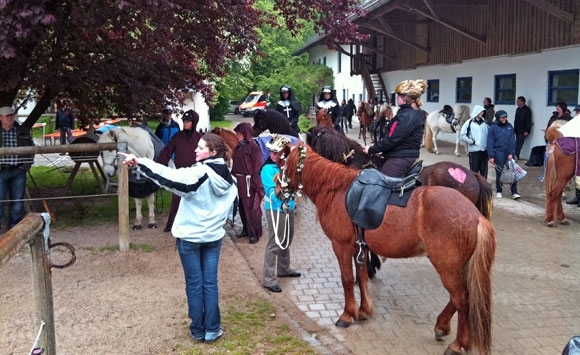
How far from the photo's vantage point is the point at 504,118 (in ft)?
35.1

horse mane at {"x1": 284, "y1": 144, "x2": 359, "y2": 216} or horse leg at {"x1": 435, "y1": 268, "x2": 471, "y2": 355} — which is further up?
horse mane at {"x1": 284, "y1": 144, "x2": 359, "y2": 216}

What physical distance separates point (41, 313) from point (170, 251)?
417cm

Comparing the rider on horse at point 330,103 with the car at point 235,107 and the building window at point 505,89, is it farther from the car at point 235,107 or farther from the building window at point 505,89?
the car at point 235,107

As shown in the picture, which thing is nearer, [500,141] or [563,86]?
[500,141]

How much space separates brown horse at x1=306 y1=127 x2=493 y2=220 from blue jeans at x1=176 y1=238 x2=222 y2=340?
1.48 metres

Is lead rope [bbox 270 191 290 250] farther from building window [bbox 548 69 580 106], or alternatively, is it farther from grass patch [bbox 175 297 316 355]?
building window [bbox 548 69 580 106]

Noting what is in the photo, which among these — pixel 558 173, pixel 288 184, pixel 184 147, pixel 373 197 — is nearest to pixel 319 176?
pixel 288 184

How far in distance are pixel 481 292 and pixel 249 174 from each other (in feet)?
14.5

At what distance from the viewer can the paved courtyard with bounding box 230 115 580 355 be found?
15.9ft

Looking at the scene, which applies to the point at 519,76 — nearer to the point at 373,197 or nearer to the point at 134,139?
the point at 134,139

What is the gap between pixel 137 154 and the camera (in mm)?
9055

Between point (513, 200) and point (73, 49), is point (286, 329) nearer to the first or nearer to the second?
point (73, 49)

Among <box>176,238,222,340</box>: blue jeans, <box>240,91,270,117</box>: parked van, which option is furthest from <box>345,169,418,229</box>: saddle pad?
<box>240,91,270,117</box>: parked van

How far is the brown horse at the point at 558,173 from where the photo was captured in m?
8.92
